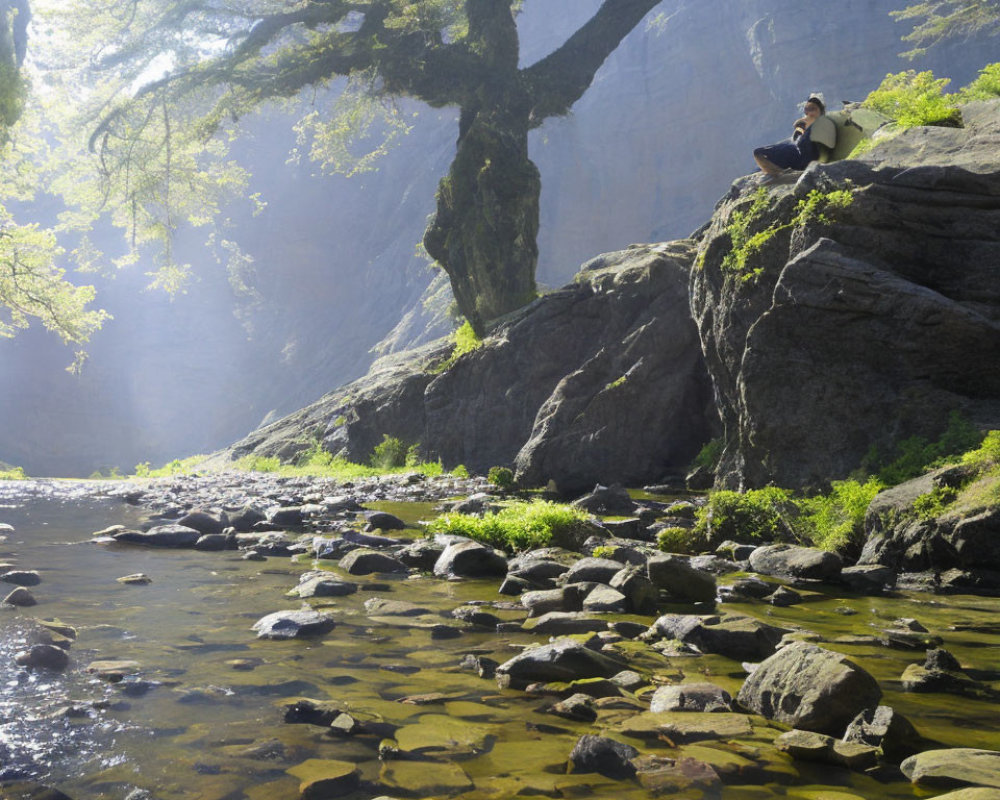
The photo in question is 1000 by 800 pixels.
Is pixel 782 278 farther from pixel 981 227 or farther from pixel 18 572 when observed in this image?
pixel 18 572

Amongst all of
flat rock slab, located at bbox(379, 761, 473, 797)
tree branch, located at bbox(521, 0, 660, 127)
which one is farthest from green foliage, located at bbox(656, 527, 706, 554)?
tree branch, located at bbox(521, 0, 660, 127)

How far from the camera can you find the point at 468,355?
19734mm

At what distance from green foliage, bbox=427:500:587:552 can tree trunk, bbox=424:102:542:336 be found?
14014mm

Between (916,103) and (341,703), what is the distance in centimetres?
1111

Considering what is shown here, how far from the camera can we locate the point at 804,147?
36.0 feet

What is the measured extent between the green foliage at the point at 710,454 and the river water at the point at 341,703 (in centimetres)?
683

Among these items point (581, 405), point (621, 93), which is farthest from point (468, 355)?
point (621, 93)

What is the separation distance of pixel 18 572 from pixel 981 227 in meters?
9.70

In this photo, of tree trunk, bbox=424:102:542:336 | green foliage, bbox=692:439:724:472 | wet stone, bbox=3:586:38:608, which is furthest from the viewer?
tree trunk, bbox=424:102:542:336

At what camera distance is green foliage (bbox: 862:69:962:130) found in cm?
1013

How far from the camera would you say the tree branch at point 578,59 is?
23.3m

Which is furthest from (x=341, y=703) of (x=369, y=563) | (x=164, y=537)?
(x=164, y=537)

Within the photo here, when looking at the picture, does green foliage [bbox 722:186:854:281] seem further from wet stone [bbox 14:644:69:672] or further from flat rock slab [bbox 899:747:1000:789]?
wet stone [bbox 14:644:69:672]

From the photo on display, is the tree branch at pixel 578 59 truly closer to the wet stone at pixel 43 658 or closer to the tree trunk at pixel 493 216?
the tree trunk at pixel 493 216
